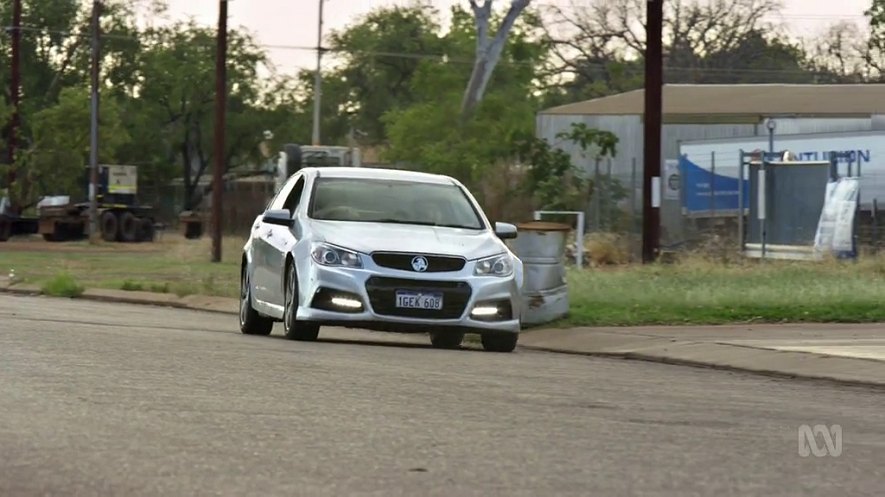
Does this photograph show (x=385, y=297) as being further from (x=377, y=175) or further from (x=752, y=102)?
(x=752, y=102)

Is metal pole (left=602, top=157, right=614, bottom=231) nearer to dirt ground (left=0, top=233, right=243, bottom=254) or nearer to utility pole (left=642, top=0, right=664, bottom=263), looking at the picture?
utility pole (left=642, top=0, right=664, bottom=263)

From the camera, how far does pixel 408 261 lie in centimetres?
1602

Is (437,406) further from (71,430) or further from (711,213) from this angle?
(711,213)

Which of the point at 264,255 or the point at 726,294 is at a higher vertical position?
the point at 264,255

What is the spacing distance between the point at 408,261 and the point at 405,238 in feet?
1.21

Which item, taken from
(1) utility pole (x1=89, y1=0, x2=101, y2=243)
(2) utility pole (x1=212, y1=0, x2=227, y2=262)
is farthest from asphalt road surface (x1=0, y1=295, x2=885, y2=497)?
(1) utility pole (x1=89, y1=0, x2=101, y2=243)

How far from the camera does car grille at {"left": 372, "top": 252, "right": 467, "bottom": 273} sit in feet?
52.5

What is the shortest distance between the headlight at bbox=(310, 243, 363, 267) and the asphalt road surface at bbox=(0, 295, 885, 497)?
4.22 feet

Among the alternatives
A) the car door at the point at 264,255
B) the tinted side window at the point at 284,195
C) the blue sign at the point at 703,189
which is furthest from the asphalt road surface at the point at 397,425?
the blue sign at the point at 703,189

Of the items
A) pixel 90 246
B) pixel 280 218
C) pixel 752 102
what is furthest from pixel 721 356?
pixel 90 246

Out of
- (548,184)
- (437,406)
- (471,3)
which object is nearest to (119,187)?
(471,3)

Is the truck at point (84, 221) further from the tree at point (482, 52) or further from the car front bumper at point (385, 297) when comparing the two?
the car front bumper at point (385, 297)

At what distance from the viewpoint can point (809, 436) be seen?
31.3ft

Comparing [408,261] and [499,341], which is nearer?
[408,261]
